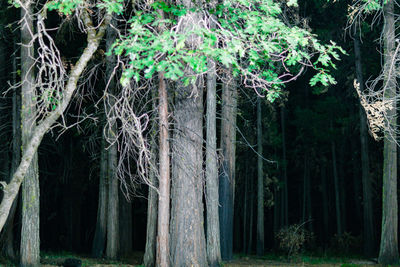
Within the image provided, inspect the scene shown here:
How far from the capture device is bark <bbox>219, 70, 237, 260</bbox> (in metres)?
17.4

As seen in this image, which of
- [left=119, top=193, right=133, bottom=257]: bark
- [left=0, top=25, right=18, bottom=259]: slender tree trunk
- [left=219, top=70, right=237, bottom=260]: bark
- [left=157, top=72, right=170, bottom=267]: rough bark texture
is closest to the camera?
[left=157, top=72, right=170, bottom=267]: rough bark texture

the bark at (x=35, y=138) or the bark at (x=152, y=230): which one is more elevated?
the bark at (x=35, y=138)

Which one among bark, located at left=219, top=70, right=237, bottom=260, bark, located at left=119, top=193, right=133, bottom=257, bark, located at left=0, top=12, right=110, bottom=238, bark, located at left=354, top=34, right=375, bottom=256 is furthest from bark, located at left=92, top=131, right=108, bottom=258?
bark, located at left=354, top=34, right=375, bottom=256

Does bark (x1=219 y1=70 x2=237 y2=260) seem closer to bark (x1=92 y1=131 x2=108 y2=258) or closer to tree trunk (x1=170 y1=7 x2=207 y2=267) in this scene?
bark (x1=92 y1=131 x2=108 y2=258)

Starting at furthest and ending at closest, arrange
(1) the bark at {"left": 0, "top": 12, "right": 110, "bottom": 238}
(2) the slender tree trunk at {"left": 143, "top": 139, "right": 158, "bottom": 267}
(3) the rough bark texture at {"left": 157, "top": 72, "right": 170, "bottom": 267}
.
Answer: (2) the slender tree trunk at {"left": 143, "top": 139, "right": 158, "bottom": 267} → (3) the rough bark texture at {"left": 157, "top": 72, "right": 170, "bottom": 267} → (1) the bark at {"left": 0, "top": 12, "right": 110, "bottom": 238}

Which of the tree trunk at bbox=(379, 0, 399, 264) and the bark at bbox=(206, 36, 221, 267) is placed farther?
the tree trunk at bbox=(379, 0, 399, 264)

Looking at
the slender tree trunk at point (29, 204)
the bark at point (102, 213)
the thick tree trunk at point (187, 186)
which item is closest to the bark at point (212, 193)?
the thick tree trunk at point (187, 186)

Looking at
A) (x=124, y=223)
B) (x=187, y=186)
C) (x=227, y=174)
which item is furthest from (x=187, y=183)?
(x=124, y=223)

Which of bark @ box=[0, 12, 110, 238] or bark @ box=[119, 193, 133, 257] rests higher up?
bark @ box=[0, 12, 110, 238]

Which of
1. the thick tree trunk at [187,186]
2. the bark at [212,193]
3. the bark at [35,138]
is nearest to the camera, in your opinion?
the bark at [35,138]

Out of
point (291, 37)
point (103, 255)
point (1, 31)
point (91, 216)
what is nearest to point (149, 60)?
point (291, 37)

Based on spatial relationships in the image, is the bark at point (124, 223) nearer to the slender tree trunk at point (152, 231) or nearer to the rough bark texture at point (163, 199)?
the slender tree trunk at point (152, 231)

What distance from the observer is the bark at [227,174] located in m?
17.4

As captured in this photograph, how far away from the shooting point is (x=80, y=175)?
1099 inches
